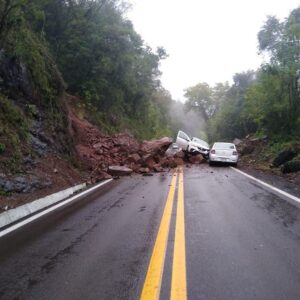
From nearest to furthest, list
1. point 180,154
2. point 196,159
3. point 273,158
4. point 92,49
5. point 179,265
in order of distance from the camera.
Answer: point 179,265 → point 273,158 → point 196,159 → point 180,154 → point 92,49

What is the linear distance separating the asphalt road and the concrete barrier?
25.6 inches

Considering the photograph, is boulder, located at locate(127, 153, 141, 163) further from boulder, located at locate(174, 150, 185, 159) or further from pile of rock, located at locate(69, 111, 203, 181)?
boulder, located at locate(174, 150, 185, 159)

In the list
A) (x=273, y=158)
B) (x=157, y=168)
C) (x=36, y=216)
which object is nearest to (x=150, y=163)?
(x=157, y=168)

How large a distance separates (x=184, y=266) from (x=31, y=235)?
3.07 meters

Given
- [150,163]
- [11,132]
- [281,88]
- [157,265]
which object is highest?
[281,88]

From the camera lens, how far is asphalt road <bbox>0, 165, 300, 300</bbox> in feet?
14.2

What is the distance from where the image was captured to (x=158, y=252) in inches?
220

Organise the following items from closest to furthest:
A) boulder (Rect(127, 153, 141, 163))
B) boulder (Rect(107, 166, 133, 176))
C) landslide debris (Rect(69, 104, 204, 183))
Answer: boulder (Rect(107, 166, 133, 176)) < landslide debris (Rect(69, 104, 204, 183)) < boulder (Rect(127, 153, 141, 163))

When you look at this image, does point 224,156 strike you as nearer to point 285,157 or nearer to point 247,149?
point 285,157

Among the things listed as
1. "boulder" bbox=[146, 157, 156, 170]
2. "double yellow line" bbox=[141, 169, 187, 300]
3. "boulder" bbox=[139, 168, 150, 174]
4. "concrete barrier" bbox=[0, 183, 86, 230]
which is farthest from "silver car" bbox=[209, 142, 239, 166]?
"double yellow line" bbox=[141, 169, 187, 300]

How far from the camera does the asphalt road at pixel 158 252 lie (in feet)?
14.2

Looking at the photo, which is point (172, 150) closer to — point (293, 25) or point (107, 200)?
point (293, 25)

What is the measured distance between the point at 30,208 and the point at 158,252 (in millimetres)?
4580

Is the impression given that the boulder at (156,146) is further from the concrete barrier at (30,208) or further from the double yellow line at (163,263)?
the double yellow line at (163,263)
